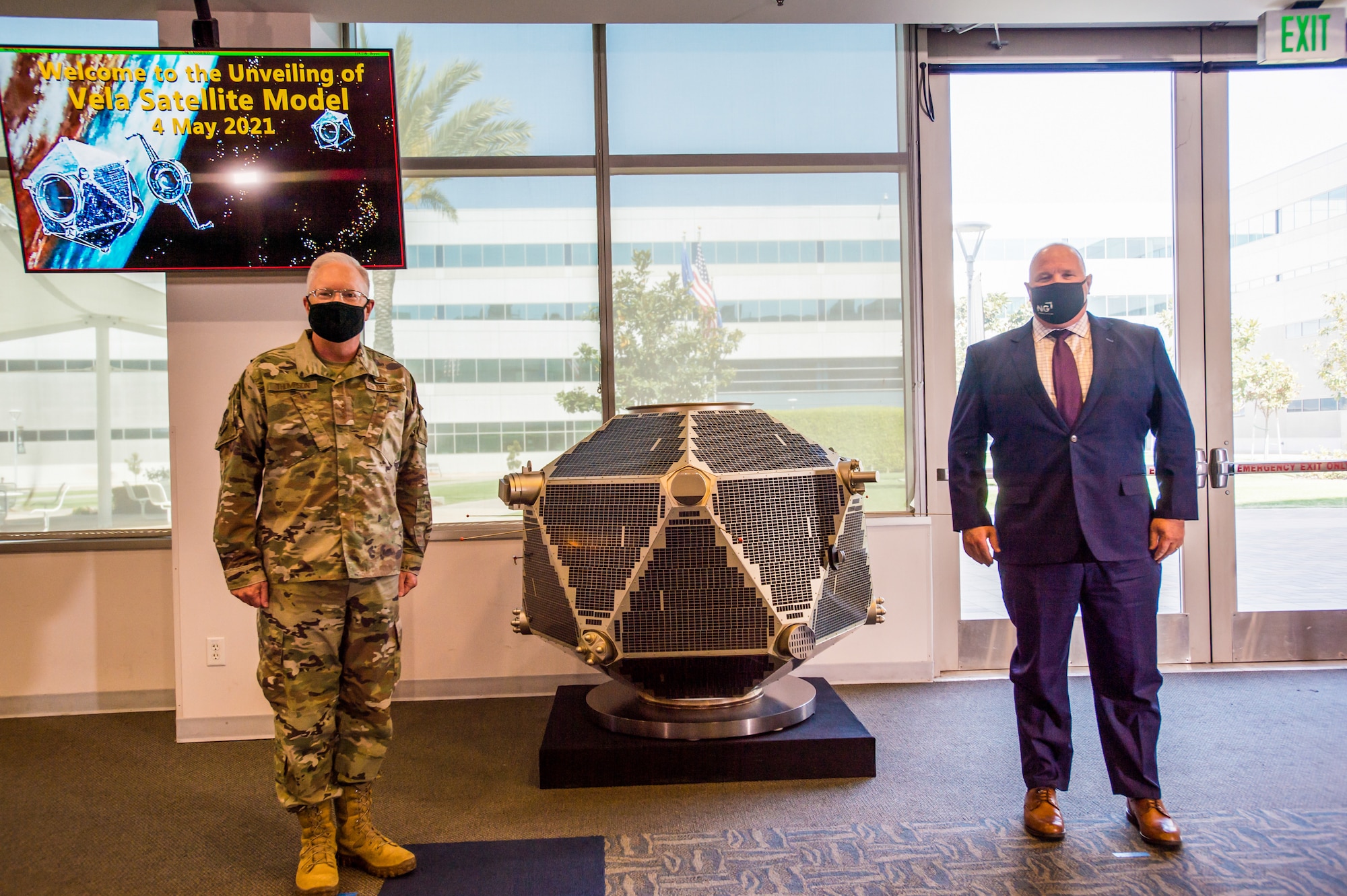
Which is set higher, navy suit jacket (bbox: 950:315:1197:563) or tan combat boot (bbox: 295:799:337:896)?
navy suit jacket (bbox: 950:315:1197:563)

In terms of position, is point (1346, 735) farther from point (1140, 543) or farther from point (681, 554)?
point (681, 554)

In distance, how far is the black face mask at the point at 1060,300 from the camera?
2418mm

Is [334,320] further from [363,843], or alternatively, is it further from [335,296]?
[363,843]

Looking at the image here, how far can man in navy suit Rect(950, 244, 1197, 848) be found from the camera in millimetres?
2334

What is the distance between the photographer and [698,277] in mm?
4078

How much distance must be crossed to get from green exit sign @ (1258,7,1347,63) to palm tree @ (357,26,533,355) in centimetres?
355

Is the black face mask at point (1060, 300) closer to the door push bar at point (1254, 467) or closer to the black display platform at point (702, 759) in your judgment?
the black display platform at point (702, 759)

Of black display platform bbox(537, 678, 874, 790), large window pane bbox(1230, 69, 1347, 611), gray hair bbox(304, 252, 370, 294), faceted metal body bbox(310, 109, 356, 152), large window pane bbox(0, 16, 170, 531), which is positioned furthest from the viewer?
large window pane bbox(1230, 69, 1347, 611)

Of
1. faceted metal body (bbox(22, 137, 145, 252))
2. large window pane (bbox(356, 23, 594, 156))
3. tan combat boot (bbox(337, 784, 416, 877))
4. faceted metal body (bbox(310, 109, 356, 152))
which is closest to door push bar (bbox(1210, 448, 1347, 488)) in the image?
large window pane (bbox(356, 23, 594, 156))

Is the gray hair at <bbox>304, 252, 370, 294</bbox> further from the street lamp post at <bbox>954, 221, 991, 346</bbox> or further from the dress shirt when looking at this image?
the street lamp post at <bbox>954, 221, 991, 346</bbox>

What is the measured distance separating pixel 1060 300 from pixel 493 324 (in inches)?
103

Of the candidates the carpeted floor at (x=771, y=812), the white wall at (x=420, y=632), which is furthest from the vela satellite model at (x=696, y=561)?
the white wall at (x=420, y=632)

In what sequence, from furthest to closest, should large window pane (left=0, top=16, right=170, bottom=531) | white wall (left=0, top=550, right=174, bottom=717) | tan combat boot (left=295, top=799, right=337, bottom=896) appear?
large window pane (left=0, top=16, right=170, bottom=531)
white wall (left=0, top=550, right=174, bottom=717)
tan combat boot (left=295, top=799, right=337, bottom=896)

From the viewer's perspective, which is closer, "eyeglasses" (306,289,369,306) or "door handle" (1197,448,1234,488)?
"eyeglasses" (306,289,369,306)
